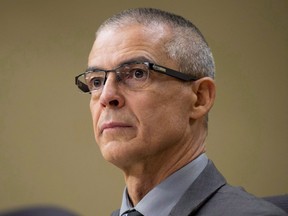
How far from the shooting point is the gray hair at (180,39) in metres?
0.99

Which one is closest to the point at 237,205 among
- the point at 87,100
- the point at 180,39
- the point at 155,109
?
the point at 155,109

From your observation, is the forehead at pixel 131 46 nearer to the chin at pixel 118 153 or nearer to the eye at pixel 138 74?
the eye at pixel 138 74

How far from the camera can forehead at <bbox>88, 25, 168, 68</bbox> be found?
0.97 meters

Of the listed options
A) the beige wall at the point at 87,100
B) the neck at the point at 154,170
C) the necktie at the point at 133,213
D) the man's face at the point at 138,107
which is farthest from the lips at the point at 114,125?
the beige wall at the point at 87,100

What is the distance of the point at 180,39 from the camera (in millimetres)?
999

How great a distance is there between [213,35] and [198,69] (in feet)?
4.53

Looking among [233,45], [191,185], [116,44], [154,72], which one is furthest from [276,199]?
[233,45]

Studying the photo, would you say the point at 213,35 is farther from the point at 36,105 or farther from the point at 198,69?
the point at 198,69

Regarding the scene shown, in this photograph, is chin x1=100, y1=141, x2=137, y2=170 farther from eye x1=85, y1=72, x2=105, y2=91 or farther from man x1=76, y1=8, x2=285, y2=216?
eye x1=85, y1=72, x2=105, y2=91

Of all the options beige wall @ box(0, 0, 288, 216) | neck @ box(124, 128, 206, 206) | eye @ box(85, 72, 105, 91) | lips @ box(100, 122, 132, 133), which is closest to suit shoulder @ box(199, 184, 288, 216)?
neck @ box(124, 128, 206, 206)

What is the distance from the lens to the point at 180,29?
1019mm

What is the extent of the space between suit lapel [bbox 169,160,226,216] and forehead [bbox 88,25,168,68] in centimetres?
31

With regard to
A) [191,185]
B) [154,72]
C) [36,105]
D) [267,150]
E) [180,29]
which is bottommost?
[267,150]

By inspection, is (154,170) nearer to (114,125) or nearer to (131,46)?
(114,125)
